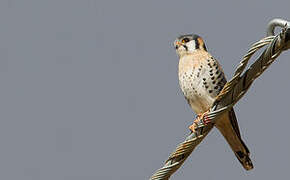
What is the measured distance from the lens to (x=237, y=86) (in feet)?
11.8

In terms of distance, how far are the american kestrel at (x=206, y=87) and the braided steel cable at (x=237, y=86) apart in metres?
1.32

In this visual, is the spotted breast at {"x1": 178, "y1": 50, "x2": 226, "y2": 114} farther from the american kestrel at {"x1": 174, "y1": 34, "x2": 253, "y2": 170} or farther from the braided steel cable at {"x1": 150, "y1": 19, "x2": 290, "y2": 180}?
the braided steel cable at {"x1": 150, "y1": 19, "x2": 290, "y2": 180}

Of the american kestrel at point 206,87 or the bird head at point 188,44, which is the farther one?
the bird head at point 188,44

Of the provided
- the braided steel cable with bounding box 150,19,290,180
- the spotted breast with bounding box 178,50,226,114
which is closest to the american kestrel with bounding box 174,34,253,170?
the spotted breast with bounding box 178,50,226,114

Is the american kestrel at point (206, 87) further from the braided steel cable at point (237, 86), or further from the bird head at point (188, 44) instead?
the braided steel cable at point (237, 86)

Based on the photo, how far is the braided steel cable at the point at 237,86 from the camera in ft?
11.1

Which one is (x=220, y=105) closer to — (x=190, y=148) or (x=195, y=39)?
(x=190, y=148)

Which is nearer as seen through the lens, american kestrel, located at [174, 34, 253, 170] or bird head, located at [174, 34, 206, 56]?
american kestrel, located at [174, 34, 253, 170]

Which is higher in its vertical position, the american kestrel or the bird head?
the bird head

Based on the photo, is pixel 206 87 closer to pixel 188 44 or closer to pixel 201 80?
pixel 201 80

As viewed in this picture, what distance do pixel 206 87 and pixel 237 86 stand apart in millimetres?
1801

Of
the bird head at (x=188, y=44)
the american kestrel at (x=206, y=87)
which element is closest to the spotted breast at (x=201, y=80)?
the american kestrel at (x=206, y=87)

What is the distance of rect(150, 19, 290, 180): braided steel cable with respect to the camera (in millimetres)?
3398

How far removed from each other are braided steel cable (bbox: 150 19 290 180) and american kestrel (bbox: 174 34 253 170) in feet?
4.32
